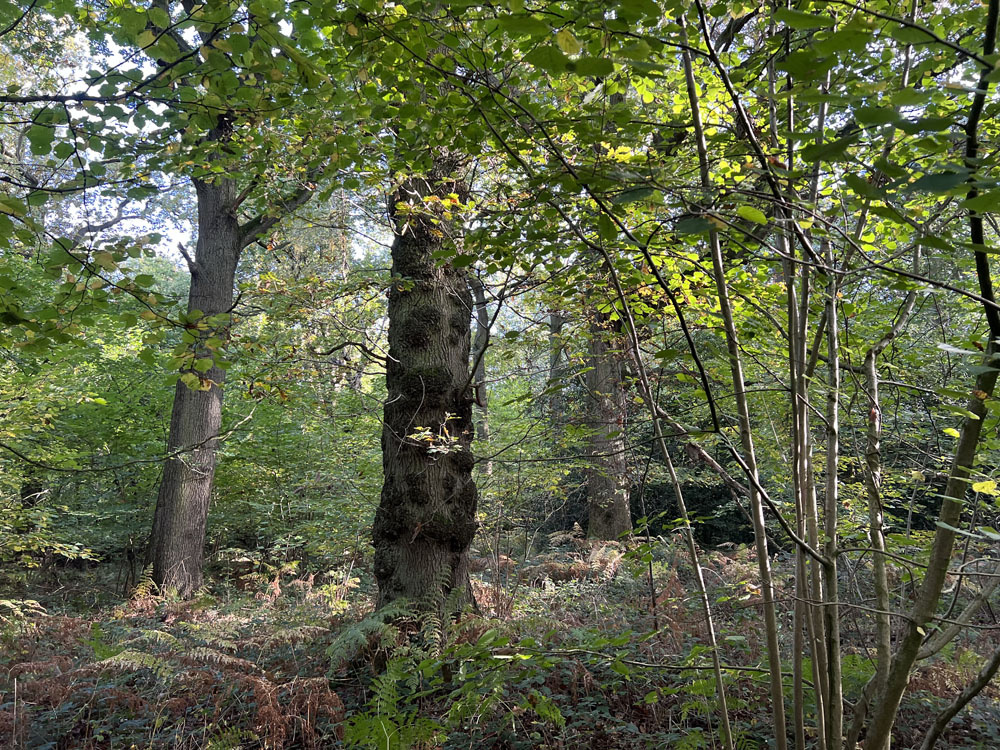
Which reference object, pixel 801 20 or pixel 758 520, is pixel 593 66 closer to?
pixel 801 20

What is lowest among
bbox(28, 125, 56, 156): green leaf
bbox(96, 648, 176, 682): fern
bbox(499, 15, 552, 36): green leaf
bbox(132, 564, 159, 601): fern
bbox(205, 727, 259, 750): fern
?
bbox(132, 564, 159, 601): fern

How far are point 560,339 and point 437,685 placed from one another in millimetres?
2159

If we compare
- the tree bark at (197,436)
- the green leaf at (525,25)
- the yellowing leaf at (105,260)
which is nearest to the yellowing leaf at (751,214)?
the green leaf at (525,25)

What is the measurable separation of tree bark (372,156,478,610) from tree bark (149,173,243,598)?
4.49m

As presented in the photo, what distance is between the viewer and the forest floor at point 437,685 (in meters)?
2.49

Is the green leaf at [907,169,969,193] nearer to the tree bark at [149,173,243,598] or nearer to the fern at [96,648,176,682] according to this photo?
the fern at [96,648,176,682]

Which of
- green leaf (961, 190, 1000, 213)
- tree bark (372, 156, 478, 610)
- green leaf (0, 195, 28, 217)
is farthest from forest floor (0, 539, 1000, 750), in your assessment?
green leaf (0, 195, 28, 217)

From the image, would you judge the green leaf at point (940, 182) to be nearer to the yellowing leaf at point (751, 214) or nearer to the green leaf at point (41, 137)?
the yellowing leaf at point (751, 214)

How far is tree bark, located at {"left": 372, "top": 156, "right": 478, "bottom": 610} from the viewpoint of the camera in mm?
3969

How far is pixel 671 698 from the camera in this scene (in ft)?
11.4

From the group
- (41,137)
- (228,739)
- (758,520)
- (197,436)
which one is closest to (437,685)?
(228,739)

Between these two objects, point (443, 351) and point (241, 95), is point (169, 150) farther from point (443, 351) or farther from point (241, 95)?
point (443, 351)

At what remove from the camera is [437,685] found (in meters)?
3.13

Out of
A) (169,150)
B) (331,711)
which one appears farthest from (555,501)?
(169,150)
